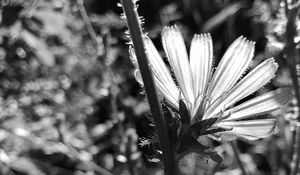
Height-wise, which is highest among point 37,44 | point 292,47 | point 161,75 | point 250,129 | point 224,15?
point 224,15

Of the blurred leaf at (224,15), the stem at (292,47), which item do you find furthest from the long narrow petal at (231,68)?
the blurred leaf at (224,15)

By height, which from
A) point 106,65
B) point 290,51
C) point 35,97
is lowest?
point 290,51

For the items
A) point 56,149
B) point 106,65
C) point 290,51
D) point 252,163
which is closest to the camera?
point 290,51

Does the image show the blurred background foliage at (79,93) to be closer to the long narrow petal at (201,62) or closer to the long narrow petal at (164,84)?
the long narrow petal at (201,62)

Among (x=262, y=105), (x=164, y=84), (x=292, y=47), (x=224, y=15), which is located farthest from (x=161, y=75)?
(x=224, y=15)

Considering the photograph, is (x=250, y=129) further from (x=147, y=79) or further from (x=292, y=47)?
(x=292, y=47)

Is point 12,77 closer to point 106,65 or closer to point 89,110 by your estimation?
point 89,110

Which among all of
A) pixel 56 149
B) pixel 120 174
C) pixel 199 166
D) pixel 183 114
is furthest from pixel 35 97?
pixel 183 114
